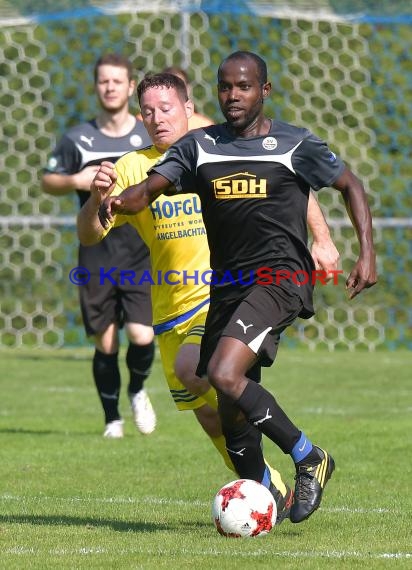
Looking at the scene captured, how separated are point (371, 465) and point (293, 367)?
Answer: 6.32 meters

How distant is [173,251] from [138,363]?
2698mm

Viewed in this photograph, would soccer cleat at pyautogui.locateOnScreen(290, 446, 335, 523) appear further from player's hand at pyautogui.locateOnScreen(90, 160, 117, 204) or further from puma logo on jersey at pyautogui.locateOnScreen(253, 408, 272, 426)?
player's hand at pyautogui.locateOnScreen(90, 160, 117, 204)

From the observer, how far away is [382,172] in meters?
17.0

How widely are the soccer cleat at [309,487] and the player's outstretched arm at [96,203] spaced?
1.43 metres

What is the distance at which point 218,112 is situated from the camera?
17.0 m

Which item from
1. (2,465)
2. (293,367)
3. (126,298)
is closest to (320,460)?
(2,465)

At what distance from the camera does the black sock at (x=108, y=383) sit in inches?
361

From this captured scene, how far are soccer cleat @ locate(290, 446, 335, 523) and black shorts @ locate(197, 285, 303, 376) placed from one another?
0.47 m

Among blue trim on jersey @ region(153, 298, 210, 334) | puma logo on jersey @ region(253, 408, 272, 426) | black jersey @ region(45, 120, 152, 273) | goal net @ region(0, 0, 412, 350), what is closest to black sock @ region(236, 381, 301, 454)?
puma logo on jersey @ region(253, 408, 272, 426)

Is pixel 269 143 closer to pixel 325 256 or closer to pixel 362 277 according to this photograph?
pixel 325 256

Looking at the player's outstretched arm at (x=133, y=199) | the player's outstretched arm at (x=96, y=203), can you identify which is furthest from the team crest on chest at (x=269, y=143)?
the player's outstretched arm at (x=96, y=203)

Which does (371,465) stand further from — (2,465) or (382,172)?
(382,172)

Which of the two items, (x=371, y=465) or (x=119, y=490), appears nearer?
(x=119, y=490)

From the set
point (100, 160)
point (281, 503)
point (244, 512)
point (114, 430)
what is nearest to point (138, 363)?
point (114, 430)
